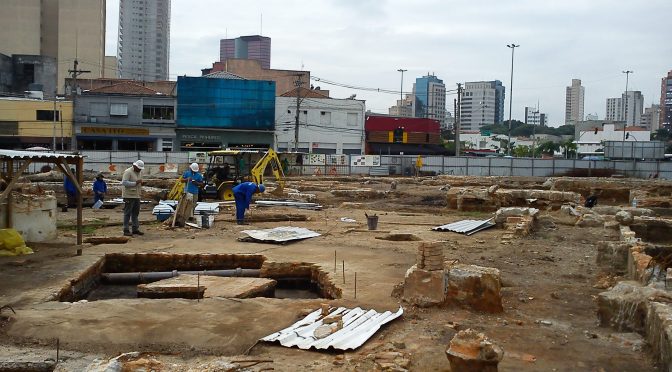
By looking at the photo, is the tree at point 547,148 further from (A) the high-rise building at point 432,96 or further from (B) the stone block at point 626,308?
(B) the stone block at point 626,308

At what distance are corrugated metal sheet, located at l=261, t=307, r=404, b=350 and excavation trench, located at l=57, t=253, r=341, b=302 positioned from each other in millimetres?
1563

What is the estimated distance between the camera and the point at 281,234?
13664 mm

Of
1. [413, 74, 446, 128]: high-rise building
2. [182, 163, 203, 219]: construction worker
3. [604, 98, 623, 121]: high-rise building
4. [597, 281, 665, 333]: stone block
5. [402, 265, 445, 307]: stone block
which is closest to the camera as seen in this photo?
[597, 281, 665, 333]: stone block

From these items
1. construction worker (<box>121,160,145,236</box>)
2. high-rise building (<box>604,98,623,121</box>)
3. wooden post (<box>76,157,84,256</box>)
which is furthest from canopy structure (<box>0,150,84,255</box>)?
high-rise building (<box>604,98,623,121</box>)

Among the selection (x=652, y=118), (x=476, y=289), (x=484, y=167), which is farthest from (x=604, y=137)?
(x=476, y=289)

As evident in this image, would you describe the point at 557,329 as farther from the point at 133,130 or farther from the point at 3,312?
the point at 133,130

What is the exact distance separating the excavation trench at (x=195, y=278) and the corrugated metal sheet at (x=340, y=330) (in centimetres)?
156

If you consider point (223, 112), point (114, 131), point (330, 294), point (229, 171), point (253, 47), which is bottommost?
point (330, 294)

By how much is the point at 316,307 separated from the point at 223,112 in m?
50.8

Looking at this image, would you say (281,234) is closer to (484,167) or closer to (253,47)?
(484,167)

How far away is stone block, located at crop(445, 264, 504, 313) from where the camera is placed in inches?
291

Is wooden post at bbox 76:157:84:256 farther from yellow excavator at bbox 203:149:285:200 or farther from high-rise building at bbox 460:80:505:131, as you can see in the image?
high-rise building at bbox 460:80:505:131

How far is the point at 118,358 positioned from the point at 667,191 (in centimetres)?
2939

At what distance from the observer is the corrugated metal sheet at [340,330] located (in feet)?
20.0
